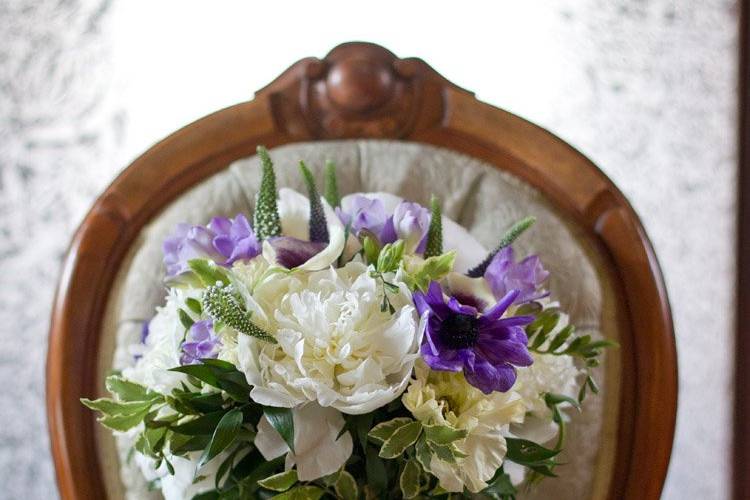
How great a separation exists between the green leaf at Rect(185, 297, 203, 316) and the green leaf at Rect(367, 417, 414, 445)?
17cm

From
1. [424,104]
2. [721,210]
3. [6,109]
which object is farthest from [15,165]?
[721,210]

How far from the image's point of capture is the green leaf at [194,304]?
0.63 m

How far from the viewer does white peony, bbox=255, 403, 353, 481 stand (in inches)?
22.8

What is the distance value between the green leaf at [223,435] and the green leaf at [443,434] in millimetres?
136

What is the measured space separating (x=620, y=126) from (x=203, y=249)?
78 cm

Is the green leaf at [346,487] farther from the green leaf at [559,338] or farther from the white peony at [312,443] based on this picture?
the green leaf at [559,338]

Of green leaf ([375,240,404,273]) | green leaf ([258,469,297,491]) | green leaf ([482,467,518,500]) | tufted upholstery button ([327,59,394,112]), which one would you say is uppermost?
tufted upholstery button ([327,59,394,112])

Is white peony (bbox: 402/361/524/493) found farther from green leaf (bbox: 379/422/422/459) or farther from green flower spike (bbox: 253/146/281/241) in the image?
green flower spike (bbox: 253/146/281/241)

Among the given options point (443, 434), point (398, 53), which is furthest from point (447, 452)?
point (398, 53)

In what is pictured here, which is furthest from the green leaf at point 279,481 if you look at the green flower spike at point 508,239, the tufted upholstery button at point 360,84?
the tufted upholstery button at point 360,84

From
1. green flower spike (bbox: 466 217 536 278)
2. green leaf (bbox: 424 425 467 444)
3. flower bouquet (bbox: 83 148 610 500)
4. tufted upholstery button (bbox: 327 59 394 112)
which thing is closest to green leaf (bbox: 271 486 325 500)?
flower bouquet (bbox: 83 148 610 500)

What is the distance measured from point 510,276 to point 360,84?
0.38 meters

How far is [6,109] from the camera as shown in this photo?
117 centimetres

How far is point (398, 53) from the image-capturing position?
1.16 metres
